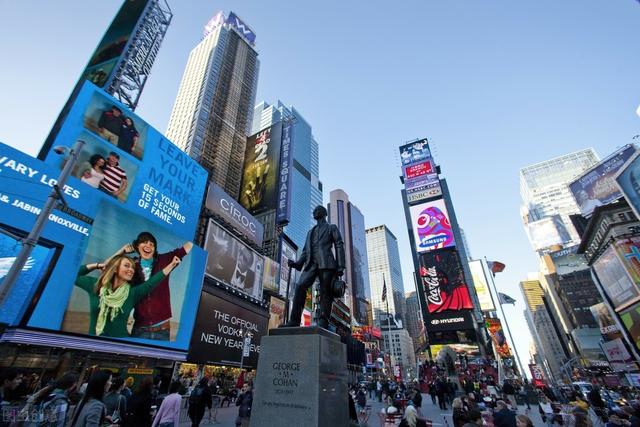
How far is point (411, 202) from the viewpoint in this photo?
46.5 metres

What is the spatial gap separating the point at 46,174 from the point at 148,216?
23.5 ft

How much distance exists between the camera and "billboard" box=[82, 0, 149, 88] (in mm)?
27375

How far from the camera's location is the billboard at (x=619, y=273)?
34812mm

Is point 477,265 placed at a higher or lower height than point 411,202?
lower

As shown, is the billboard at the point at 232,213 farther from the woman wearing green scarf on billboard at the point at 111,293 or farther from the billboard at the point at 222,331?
the woman wearing green scarf on billboard at the point at 111,293

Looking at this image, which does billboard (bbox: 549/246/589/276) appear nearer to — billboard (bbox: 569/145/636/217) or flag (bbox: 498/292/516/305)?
billboard (bbox: 569/145/636/217)

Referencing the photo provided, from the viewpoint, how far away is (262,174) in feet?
138

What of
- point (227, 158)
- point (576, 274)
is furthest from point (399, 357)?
point (227, 158)

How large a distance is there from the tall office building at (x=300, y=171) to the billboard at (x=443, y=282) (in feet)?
144

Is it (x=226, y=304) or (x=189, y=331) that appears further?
(x=226, y=304)

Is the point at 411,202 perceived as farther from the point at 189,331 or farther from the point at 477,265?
the point at 189,331

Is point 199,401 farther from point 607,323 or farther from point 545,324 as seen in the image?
point 545,324

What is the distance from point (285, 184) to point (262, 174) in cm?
457

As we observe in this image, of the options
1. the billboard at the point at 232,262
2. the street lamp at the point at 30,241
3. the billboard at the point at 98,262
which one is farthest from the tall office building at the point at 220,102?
the street lamp at the point at 30,241
